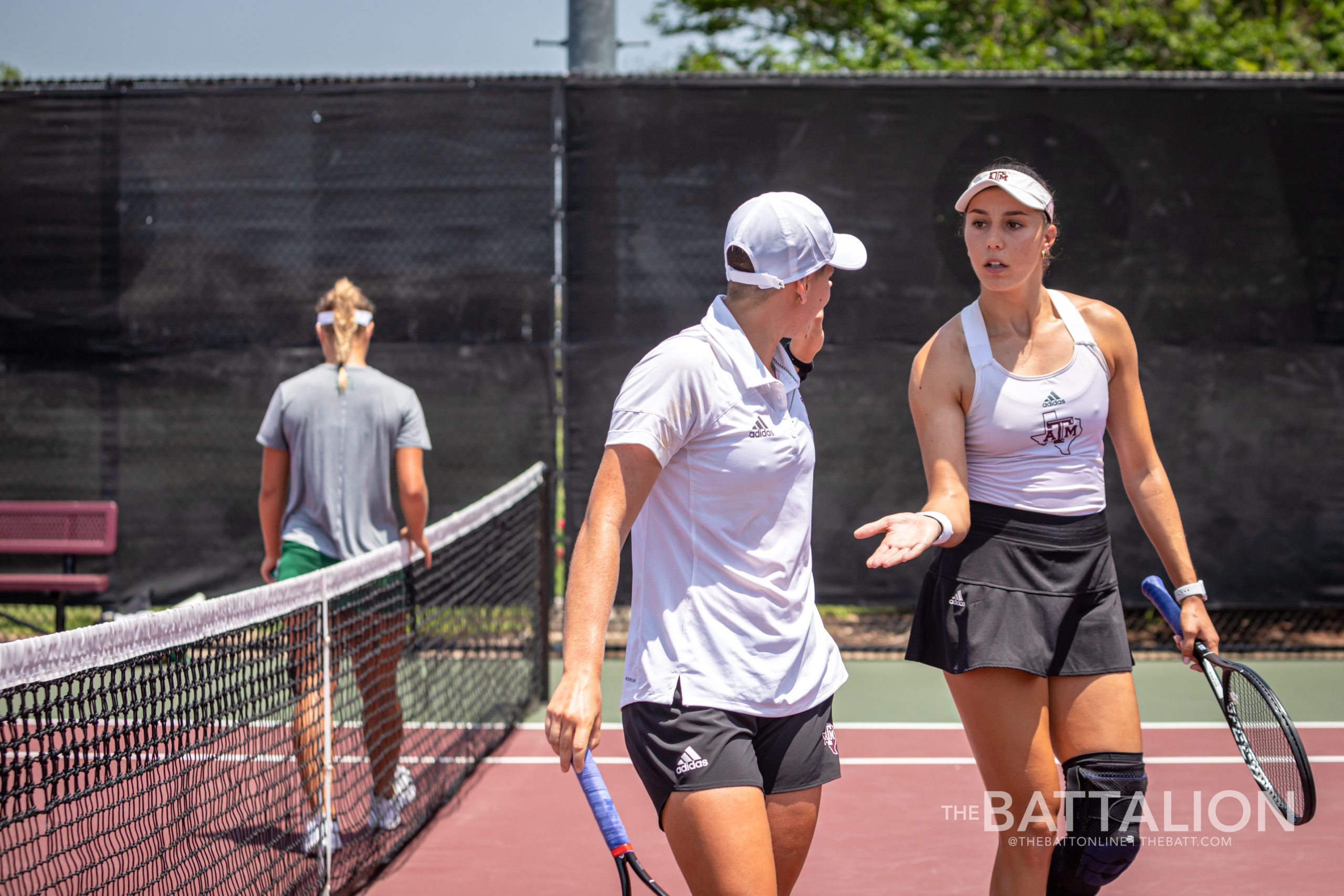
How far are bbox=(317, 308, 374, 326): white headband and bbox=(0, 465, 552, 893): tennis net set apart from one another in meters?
0.79

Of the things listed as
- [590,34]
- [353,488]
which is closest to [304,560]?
[353,488]

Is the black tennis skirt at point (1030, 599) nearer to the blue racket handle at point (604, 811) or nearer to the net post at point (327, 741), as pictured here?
the blue racket handle at point (604, 811)

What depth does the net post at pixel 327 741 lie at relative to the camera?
3523mm

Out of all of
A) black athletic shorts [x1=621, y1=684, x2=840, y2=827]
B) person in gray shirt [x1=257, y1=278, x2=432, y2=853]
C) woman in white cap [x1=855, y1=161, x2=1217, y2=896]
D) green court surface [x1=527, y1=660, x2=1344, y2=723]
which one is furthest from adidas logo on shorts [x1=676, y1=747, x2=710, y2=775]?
green court surface [x1=527, y1=660, x2=1344, y2=723]

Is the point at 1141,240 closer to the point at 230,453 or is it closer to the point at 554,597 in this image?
the point at 554,597

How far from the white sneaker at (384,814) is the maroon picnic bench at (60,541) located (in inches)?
124

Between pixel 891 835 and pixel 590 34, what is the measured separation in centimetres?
525

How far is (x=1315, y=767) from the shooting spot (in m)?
4.91

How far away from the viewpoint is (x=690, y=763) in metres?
2.14

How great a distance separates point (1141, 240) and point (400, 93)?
4.03m

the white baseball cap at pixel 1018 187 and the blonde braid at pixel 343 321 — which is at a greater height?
the white baseball cap at pixel 1018 187

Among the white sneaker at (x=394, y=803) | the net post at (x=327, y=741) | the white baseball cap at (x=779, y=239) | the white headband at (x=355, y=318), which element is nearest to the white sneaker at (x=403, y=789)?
the white sneaker at (x=394, y=803)

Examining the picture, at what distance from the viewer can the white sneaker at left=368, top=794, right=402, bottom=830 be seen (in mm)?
4086

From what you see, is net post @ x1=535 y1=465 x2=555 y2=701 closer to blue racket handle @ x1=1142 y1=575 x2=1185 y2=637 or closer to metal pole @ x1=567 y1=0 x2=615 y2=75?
metal pole @ x1=567 y1=0 x2=615 y2=75
